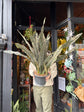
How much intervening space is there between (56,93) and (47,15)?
85.3 inches

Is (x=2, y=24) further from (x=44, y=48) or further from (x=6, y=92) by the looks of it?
(x=6, y=92)

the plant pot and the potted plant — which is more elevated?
the potted plant

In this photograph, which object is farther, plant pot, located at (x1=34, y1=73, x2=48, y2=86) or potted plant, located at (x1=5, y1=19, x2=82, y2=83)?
plant pot, located at (x1=34, y1=73, x2=48, y2=86)

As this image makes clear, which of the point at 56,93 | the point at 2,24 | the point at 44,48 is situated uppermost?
the point at 2,24

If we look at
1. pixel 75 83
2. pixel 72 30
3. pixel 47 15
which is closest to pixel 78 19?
pixel 72 30

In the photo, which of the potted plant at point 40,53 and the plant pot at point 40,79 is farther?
the plant pot at point 40,79

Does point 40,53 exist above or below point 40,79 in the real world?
above

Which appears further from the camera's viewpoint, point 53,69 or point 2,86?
point 53,69

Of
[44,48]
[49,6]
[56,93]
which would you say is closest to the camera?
[44,48]

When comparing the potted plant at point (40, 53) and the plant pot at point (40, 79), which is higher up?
the potted plant at point (40, 53)

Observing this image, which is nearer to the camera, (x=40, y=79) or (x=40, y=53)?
(x=40, y=53)

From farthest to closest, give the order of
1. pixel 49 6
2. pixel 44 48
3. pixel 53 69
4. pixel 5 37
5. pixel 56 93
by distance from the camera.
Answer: pixel 49 6 < pixel 56 93 < pixel 53 69 < pixel 5 37 < pixel 44 48

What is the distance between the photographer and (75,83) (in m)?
1.95

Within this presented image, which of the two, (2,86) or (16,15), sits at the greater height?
(16,15)
